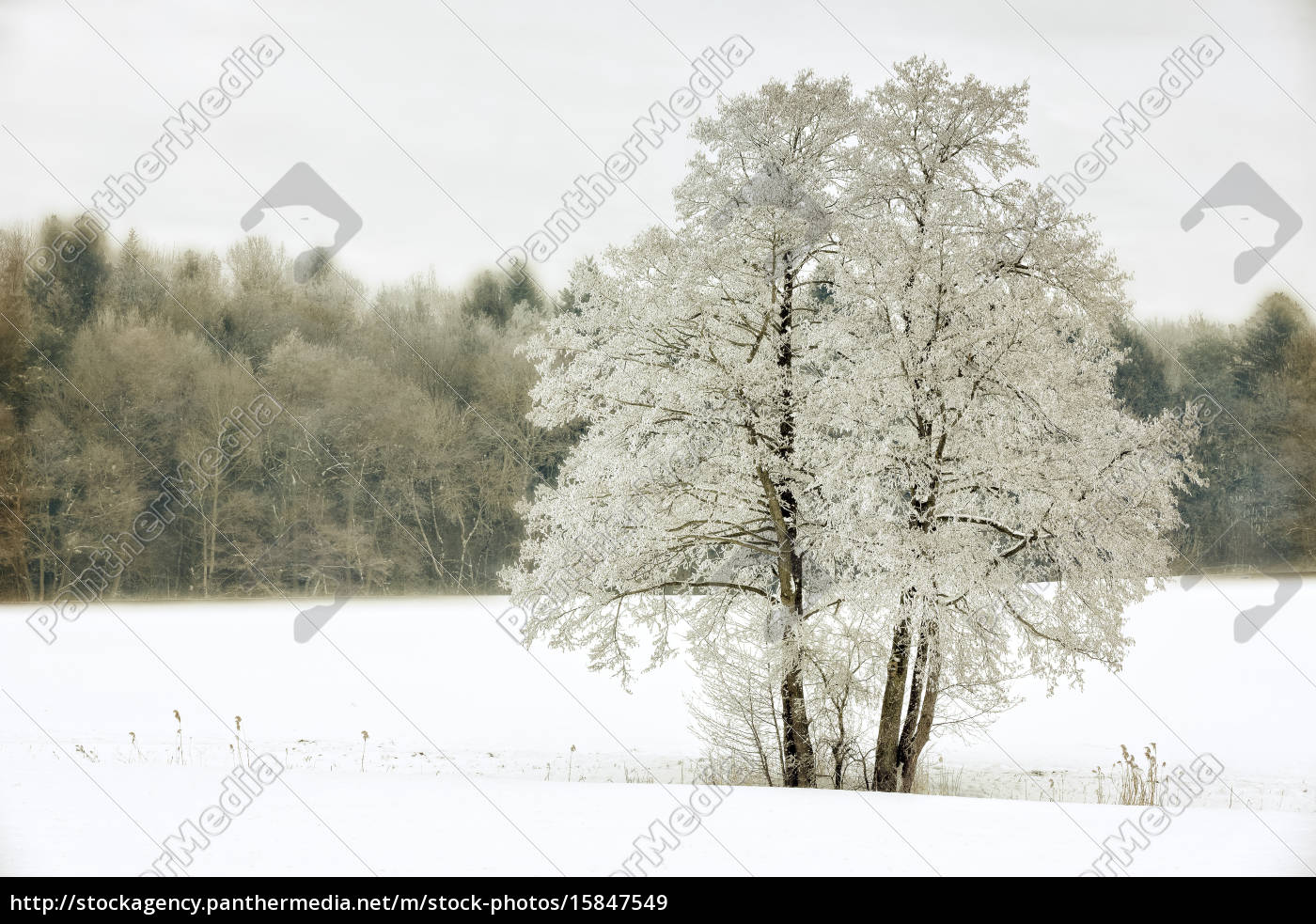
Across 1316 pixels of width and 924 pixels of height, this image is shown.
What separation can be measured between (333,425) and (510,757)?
2085 cm

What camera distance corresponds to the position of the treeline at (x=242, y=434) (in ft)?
88.9

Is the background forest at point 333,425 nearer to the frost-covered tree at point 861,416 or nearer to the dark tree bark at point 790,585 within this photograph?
the frost-covered tree at point 861,416

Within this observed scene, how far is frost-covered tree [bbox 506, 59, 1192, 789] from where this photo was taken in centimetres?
857

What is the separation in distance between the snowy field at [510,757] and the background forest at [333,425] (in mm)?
3417

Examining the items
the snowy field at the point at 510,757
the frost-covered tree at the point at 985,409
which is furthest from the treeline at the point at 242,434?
the frost-covered tree at the point at 985,409

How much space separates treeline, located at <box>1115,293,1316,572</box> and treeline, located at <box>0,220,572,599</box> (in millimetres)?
17460

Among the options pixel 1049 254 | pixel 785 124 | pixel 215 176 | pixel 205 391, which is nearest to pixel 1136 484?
pixel 1049 254

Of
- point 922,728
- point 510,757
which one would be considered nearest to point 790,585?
point 922,728

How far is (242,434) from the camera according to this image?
29.2m

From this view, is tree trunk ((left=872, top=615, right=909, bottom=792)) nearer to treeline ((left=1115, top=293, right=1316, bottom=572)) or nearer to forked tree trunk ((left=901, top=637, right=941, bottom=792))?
forked tree trunk ((left=901, top=637, right=941, bottom=792))

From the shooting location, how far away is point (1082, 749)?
528 inches

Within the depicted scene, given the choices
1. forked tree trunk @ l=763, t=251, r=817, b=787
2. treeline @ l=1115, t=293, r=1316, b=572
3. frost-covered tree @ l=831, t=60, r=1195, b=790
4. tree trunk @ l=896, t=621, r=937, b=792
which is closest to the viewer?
frost-covered tree @ l=831, t=60, r=1195, b=790

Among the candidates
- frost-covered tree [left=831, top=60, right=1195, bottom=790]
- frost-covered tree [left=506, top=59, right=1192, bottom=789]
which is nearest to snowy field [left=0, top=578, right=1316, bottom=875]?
frost-covered tree [left=506, top=59, right=1192, bottom=789]

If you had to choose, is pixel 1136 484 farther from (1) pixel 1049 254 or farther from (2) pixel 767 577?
(2) pixel 767 577
